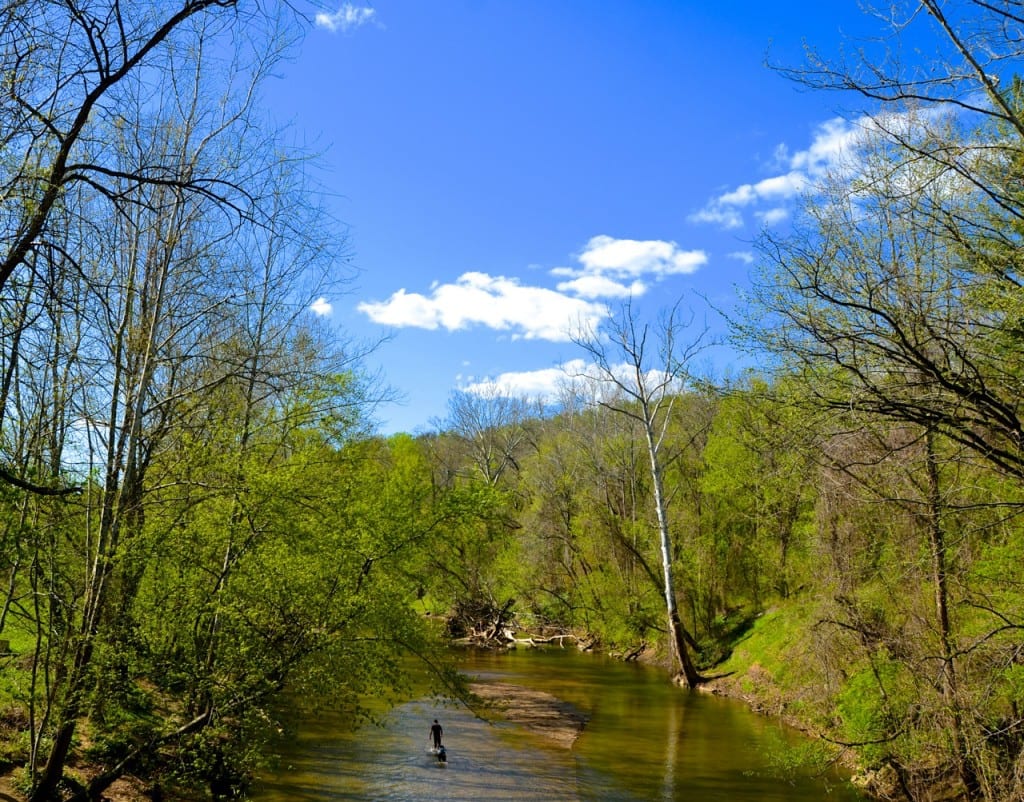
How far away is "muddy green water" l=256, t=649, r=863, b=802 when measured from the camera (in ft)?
41.7

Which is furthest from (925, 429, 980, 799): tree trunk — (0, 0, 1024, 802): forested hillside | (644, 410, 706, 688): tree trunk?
(644, 410, 706, 688): tree trunk

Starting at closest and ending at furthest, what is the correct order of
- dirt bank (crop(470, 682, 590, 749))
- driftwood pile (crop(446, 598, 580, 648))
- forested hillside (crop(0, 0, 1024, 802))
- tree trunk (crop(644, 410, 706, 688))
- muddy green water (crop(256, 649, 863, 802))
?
forested hillside (crop(0, 0, 1024, 802)) < muddy green water (crop(256, 649, 863, 802)) < dirt bank (crop(470, 682, 590, 749)) < tree trunk (crop(644, 410, 706, 688)) < driftwood pile (crop(446, 598, 580, 648))

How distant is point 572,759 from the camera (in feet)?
49.5

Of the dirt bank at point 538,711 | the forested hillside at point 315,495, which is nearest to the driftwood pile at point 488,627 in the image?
the dirt bank at point 538,711

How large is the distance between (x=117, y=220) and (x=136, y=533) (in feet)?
12.5

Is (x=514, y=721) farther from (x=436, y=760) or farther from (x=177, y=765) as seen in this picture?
(x=177, y=765)

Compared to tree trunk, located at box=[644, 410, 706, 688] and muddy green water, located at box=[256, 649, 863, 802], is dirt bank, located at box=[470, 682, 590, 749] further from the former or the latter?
tree trunk, located at box=[644, 410, 706, 688]

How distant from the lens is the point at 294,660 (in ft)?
29.7

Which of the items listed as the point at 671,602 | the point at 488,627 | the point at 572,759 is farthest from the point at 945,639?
the point at 488,627

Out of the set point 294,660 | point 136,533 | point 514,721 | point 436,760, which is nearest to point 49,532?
point 136,533

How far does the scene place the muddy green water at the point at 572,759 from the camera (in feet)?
41.7

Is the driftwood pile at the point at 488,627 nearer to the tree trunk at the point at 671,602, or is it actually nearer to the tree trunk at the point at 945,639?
the tree trunk at the point at 671,602

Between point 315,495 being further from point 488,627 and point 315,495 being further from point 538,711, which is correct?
point 488,627

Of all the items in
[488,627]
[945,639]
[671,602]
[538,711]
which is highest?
[945,639]
